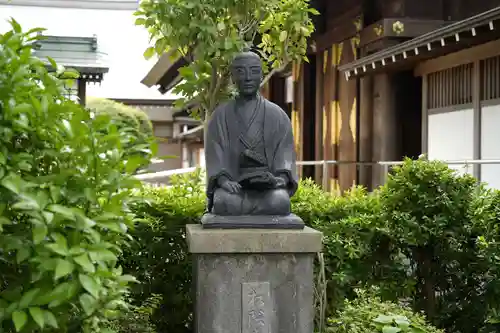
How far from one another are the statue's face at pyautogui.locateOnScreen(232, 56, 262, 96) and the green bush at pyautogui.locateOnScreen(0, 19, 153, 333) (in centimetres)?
151

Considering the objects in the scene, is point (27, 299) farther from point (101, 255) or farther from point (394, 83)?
point (394, 83)

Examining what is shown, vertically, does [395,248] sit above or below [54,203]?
below

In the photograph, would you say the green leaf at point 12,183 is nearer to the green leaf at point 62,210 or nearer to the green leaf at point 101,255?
the green leaf at point 62,210

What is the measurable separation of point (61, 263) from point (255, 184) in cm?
215

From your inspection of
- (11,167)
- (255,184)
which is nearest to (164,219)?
(255,184)

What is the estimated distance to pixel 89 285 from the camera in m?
3.51

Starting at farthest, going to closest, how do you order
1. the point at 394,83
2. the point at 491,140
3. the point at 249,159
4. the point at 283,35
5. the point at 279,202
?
the point at 394,83 → the point at 491,140 → the point at 283,35 → the point at 249,159 → the point at 279,202

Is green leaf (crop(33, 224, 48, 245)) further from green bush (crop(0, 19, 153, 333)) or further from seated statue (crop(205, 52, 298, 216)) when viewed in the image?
seated statue (crop(205, 52, 298, 216))

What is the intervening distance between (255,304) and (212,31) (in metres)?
3.14

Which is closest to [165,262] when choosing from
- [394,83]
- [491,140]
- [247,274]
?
[247,274]

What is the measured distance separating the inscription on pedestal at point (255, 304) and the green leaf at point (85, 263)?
73.8 inches

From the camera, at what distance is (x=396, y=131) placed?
12508 mm

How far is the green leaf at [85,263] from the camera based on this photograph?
3490 mm

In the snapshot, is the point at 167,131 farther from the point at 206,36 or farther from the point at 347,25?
the point at 206,36
